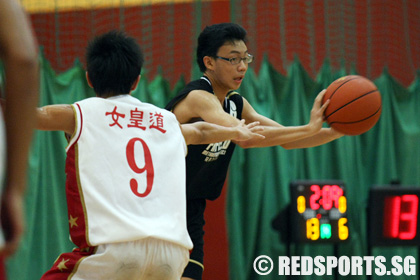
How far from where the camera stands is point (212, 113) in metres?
3.68

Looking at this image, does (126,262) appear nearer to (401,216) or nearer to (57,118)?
(57,118)

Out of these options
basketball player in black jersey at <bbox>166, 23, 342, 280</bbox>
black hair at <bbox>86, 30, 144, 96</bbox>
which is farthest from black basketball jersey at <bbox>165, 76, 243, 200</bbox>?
black hair at <bbox>86, 30, 144, 96</bbox>

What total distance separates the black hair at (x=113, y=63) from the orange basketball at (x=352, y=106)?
Result: 1.44m

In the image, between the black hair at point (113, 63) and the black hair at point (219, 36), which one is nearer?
the black hair at point (113, 63)

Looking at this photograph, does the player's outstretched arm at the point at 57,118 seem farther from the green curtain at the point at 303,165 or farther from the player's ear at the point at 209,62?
the green curtain at the point at 303,165

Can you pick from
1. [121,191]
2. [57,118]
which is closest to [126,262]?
[121,191]

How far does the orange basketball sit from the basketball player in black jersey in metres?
0.12

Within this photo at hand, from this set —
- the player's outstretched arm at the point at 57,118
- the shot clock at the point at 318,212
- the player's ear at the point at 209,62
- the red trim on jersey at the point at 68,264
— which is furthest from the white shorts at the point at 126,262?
the shot clock at the point at 318,212

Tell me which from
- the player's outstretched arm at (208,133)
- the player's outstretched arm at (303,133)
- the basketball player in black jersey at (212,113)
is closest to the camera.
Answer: the player's outstretched arm at (208,133)

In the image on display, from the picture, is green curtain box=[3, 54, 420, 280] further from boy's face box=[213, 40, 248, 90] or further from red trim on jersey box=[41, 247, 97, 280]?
red trim on jersey box=[41, 247, 97, 280]

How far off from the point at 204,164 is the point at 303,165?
203cm

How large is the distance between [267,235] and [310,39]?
2192 mm

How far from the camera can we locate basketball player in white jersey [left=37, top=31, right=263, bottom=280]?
7.70 ft

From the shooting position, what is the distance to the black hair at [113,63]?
261 centimetres
